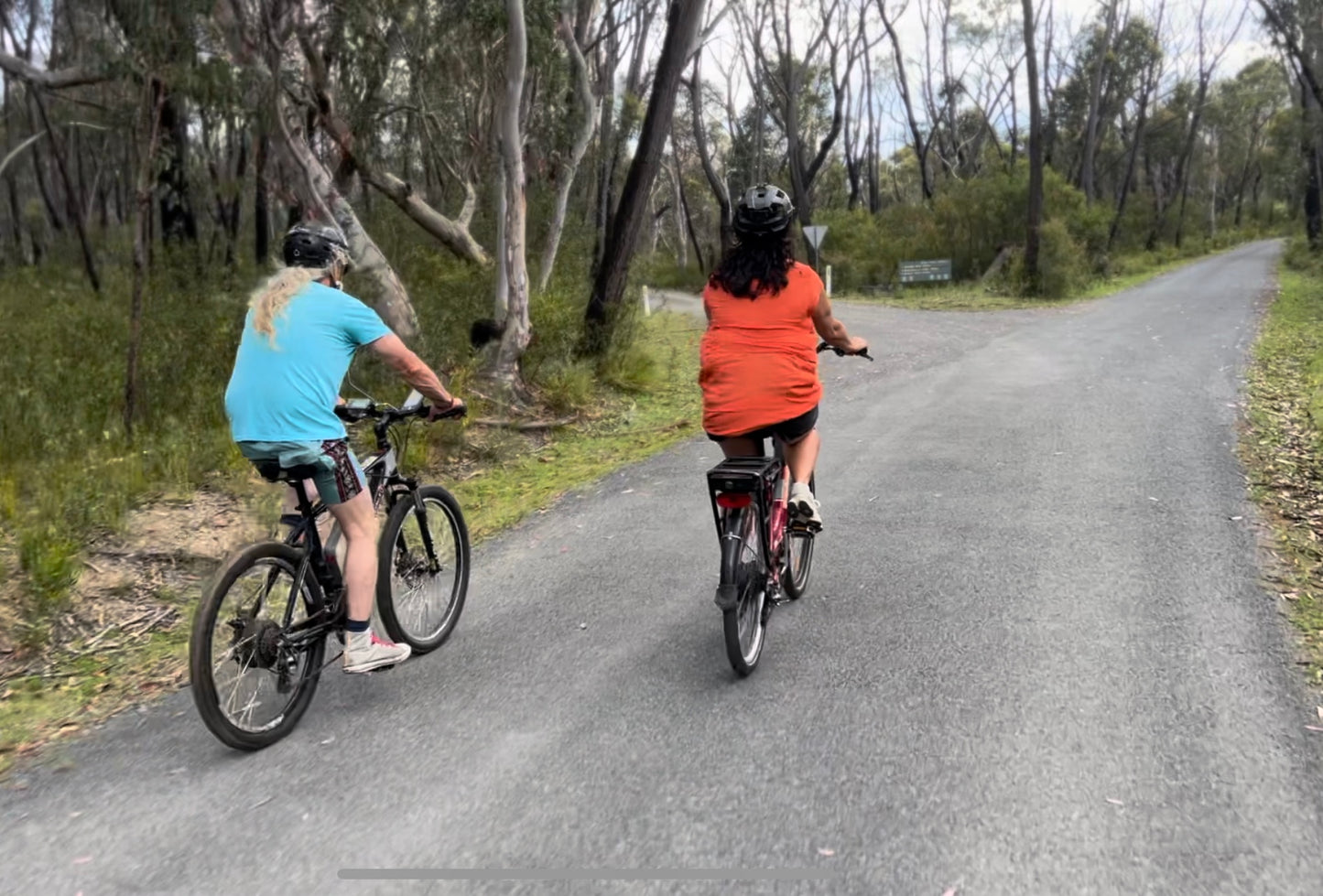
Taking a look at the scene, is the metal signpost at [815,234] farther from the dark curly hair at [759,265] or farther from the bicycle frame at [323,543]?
the bicycle frame at [323,543]

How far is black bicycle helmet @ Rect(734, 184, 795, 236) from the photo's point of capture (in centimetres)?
407

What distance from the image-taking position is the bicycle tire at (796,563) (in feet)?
14.8

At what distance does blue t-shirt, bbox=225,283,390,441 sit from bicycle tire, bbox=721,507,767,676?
160 centimetres

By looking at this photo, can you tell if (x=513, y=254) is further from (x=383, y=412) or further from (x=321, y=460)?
(x=321, y=460)

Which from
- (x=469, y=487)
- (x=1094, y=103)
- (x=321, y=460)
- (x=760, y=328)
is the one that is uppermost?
(x=1094, y=103)

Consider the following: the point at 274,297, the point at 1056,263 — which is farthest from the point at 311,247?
the point at 1056,263

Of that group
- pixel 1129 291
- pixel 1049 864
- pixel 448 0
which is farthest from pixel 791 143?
pixel 1049 864

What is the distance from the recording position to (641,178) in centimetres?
1232

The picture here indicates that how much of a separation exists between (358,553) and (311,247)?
1191 mm

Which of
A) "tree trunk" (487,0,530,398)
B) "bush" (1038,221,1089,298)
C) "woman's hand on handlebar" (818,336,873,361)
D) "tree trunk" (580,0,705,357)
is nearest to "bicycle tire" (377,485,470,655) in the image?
"woman's hand on handlebar" (818,336,873,361)

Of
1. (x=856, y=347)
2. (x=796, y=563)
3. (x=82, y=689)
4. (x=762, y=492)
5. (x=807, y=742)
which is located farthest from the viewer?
(x=796, y=563)

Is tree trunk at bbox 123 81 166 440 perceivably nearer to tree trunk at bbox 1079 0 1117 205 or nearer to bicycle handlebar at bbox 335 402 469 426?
bicycle handlebar at bbox 335 402 469 426

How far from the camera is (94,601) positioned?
5.00m

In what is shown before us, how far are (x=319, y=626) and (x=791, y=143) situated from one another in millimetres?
28557
